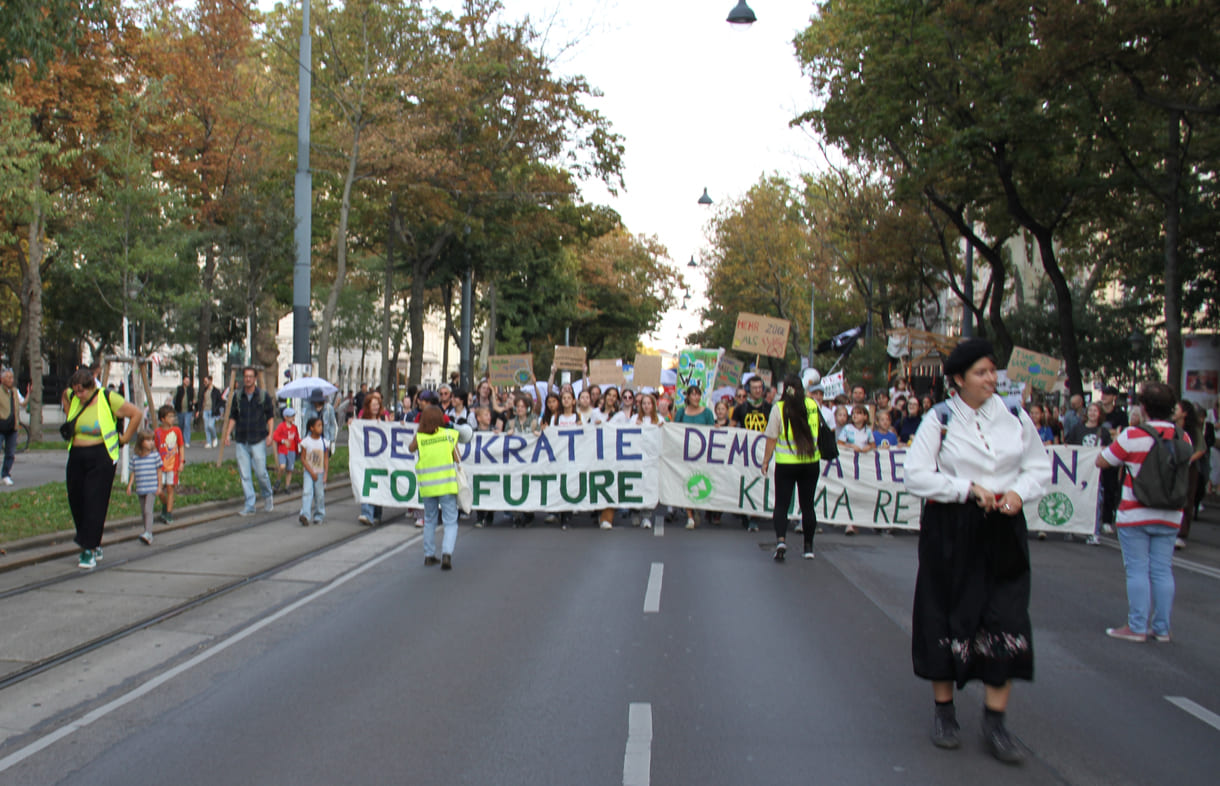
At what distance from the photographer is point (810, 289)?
48875 millimetres

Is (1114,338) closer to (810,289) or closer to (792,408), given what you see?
(810,289)

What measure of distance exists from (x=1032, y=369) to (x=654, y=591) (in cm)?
1707

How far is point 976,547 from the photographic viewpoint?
4.98 meters

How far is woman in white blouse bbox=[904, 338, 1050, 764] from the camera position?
4914mm

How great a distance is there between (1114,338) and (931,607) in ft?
123

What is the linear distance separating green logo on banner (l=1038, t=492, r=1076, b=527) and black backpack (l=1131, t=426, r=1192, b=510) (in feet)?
21.3

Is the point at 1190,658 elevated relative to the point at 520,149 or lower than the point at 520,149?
lower

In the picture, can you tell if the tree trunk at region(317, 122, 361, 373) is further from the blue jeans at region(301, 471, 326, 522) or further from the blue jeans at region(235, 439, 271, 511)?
the blue jeans at region(301, 471, 326, 522)

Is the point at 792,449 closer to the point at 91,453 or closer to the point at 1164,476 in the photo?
the point at 1164,476

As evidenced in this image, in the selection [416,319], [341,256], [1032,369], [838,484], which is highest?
[341,256]

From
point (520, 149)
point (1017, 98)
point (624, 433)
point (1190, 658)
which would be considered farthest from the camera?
point (520, 149)

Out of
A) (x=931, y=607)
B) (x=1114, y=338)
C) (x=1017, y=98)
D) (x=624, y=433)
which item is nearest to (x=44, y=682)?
(x=931, y=607)

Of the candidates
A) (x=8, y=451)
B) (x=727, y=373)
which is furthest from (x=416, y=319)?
(x=8, y=451)

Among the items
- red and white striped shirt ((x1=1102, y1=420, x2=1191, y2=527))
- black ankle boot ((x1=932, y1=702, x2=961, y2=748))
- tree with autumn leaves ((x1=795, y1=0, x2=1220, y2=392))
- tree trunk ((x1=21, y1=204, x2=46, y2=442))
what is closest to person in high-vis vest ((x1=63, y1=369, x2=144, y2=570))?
black ankle boot ((x1=932, y1=702, x2=961, y2=748))
